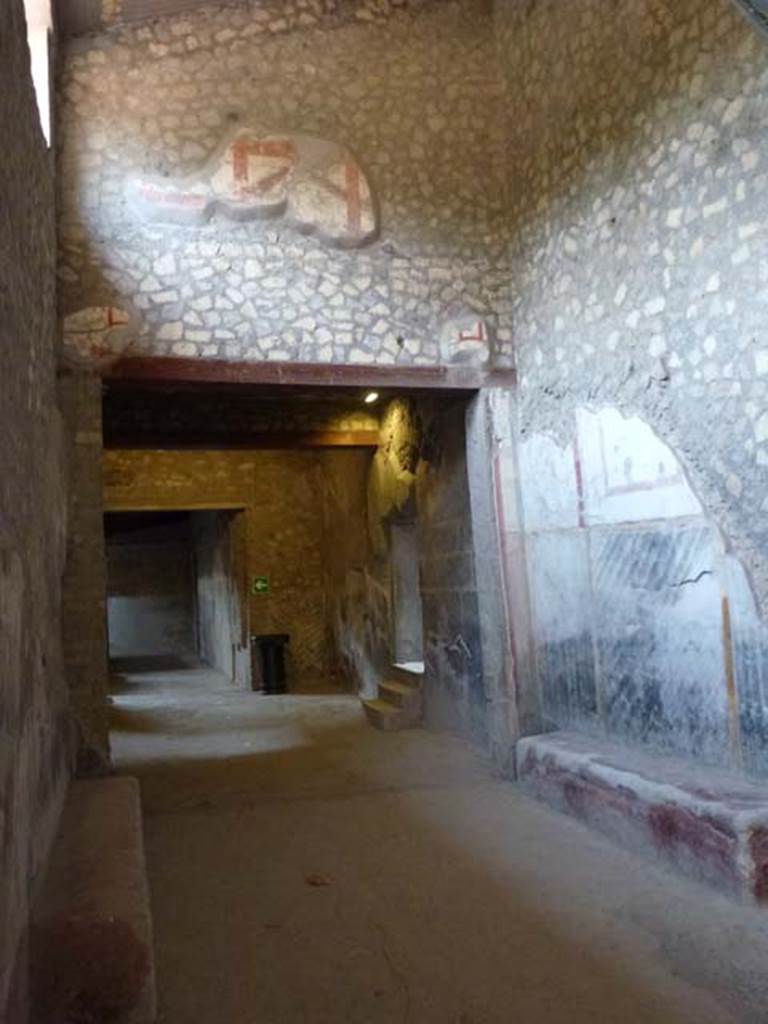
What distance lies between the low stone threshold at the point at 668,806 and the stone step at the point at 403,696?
2.43 metres

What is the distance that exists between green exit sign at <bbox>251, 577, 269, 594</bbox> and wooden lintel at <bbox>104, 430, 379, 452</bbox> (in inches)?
114

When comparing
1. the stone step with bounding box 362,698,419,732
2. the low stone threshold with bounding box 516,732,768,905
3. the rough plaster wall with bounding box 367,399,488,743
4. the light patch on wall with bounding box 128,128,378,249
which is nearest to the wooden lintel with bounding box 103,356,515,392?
the rough plaster wall with bounding box 367,399,488,743

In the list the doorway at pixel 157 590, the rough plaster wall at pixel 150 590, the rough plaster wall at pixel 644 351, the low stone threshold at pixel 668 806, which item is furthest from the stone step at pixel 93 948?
the rough plaster wall at pixel 150 590

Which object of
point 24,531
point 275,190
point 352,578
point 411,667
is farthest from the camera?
point 352,578

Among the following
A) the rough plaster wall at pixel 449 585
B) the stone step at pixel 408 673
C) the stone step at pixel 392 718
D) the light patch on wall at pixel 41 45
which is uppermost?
the light patch on wall at pixel 41 45

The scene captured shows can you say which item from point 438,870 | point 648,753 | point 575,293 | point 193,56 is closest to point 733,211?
point 575,293

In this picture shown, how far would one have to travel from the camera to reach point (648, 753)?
14.6 ft

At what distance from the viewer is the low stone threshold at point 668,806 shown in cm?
333

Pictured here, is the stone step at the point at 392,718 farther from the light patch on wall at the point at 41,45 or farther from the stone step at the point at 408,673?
the light patch on wall at the point at 41,45

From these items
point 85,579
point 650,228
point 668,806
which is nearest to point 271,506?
point 85,579

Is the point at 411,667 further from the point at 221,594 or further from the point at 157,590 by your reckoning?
the point at 157,590

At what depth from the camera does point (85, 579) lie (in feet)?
16.1

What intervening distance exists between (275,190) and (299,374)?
1.18 meters

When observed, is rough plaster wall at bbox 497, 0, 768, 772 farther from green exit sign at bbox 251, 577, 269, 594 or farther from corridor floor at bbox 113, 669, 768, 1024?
green exit sign at bbox 251, 577, 269, 594
